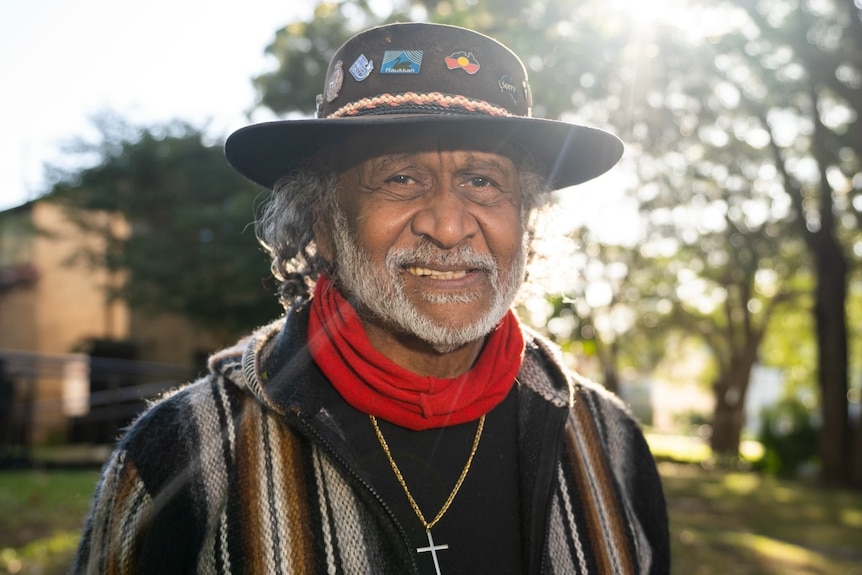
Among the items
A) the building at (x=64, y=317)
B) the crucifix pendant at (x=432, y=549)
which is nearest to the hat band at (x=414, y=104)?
the crucifix pendant at (x=432, y=549)

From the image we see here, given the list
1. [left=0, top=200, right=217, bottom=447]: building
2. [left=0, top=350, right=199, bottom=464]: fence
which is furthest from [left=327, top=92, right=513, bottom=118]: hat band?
[left=0, top=200, right=217, bottom=447]: building

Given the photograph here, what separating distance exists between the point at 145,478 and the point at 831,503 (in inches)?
559

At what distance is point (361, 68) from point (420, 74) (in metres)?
0.18

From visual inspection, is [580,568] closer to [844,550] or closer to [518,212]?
[518,212]

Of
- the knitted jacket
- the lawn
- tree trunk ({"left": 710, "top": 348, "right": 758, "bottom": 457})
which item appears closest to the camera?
the knitted jacket

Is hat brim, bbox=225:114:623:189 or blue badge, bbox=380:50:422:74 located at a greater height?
blue badge, bbox=380:50:422:74

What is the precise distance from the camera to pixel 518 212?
8.53 feet

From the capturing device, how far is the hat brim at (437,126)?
2281mm

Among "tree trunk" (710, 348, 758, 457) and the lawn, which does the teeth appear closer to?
the lawn

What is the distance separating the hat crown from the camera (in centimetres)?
232

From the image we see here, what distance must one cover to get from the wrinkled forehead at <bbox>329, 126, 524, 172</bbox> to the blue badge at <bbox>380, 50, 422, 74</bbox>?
0.56 ft

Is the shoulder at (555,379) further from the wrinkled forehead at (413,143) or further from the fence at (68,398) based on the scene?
the fence at (68,398)

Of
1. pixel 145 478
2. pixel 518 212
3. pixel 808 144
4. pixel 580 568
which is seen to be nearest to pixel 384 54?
pixel 518 212

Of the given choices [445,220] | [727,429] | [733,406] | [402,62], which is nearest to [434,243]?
[445,220]
